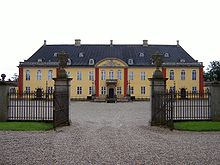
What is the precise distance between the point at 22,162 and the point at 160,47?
57716 millimetres

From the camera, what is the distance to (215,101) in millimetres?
16031

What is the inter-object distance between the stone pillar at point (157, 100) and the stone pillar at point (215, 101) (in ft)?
8.02

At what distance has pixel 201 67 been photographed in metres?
58.4

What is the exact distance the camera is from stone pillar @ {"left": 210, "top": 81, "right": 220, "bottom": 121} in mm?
15914

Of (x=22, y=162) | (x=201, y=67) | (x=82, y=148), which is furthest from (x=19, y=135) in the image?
(x=201, y=67)

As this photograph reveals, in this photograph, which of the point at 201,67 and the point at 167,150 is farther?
the point at 201,67

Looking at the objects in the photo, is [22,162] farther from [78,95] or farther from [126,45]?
[126,45]

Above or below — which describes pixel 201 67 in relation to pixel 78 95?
above

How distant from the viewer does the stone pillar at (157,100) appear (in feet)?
50.6

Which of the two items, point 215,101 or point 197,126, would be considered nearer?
point 197,126

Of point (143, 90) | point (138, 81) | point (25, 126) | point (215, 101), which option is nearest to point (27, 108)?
point (25, 126)

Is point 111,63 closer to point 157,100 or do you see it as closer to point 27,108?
point 27,108

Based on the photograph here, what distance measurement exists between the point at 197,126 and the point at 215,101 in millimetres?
2547

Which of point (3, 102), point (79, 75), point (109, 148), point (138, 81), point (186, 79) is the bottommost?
point (109, 148)
